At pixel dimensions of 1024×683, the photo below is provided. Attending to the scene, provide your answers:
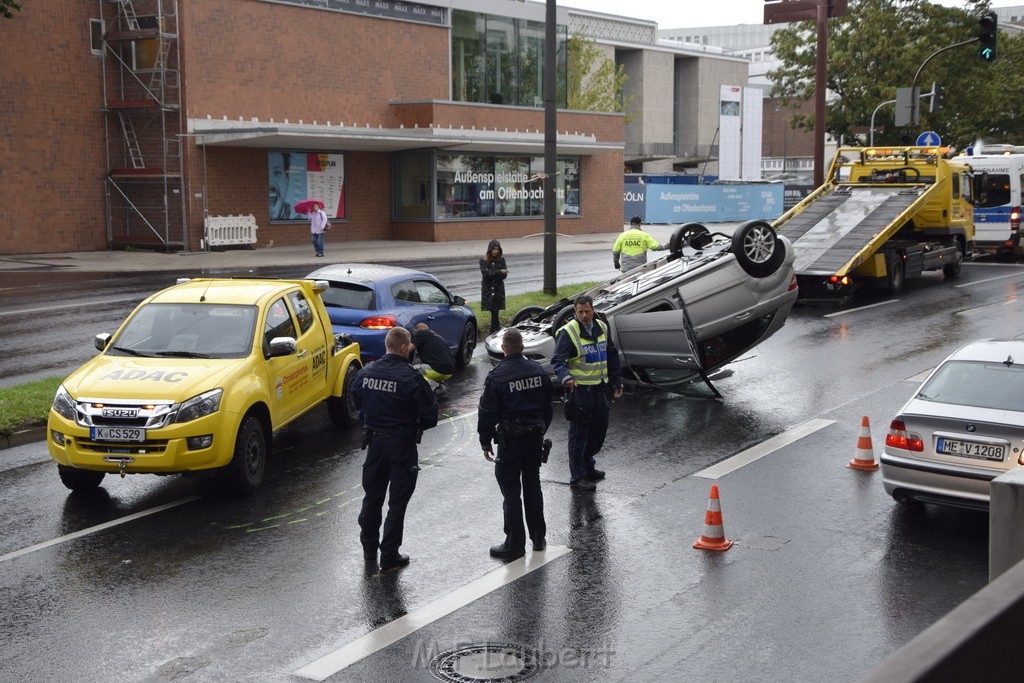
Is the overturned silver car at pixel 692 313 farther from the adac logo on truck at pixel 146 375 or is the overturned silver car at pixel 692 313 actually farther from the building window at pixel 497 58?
the building window at pixel 497 58

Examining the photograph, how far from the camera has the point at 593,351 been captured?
1010 centimetres

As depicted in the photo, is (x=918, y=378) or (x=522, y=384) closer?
(x=522, y=384)

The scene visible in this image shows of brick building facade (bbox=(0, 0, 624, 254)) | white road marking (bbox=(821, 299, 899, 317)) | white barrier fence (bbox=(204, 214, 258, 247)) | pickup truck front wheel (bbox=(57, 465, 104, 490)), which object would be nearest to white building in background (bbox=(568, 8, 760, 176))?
brick building facade (bbox=(0, 0, 624, 254))

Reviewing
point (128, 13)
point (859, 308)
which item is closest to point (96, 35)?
point (128, 13)

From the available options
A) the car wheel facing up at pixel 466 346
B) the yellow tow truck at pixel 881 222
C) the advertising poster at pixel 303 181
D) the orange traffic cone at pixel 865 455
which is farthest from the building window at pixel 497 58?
the orange traffic cone at pixel 865 455

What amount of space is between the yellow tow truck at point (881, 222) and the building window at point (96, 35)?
21.9 metres

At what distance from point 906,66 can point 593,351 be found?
43665 mm

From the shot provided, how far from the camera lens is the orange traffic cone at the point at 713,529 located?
8414mm

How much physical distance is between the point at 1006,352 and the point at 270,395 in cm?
629

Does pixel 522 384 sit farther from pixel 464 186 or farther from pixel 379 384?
pixel 464 186

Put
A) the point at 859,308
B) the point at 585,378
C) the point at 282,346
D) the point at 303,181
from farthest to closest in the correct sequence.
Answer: the point at 303,181
the point at 859,308
the point at 282,346
the point at 585,378

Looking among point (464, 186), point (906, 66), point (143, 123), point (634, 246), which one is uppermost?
point (906, 66)

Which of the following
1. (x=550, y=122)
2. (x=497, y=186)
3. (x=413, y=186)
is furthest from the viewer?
(x=497, y=186)

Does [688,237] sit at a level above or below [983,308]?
above
